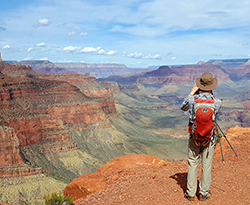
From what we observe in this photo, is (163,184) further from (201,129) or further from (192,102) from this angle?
(192,102)

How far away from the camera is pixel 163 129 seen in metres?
129

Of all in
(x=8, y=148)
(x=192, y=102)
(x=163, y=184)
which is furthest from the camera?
(x=8, y=148)

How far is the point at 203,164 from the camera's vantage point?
9625 millimetres

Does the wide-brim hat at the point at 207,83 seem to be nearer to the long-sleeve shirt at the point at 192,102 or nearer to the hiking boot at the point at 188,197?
the long-sleeve shirt at the point at 192,102

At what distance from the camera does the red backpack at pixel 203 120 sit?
908 centimetres

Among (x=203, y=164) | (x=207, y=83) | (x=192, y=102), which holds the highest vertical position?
(x=207, y=83)

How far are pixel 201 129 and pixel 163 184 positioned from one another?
10.3ft

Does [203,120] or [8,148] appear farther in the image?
[8,148]

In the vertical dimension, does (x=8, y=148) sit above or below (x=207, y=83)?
below

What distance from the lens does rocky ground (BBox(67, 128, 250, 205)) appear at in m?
9.82

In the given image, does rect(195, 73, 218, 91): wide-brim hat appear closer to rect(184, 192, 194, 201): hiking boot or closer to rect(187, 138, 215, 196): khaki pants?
rect(187, 138, 215, 196): khaki pants

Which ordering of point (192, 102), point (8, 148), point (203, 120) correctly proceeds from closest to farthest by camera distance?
point (203, 120)
point (192, 102)
point (8, 148)

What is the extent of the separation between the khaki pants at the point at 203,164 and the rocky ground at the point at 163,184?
43 cm

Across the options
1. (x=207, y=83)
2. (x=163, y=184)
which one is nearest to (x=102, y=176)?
(x=163, y=184)
